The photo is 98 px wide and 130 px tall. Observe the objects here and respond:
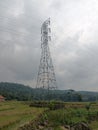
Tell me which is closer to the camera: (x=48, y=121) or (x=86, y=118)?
(x=48, y=121)

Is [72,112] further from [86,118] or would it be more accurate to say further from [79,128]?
[79,128]

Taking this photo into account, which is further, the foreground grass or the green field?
the green field

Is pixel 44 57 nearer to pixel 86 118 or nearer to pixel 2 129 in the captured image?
pixel 86 118

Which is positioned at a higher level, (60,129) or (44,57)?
(44,57)

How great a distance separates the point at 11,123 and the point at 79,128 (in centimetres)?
1743

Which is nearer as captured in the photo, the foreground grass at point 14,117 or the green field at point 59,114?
the foreground grass at point 14,117

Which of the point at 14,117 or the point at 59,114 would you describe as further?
the point at 59,114

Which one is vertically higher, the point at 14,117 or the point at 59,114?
the point at 59,114

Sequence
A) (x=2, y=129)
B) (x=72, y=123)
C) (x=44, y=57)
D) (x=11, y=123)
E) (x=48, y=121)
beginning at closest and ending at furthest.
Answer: (x=2, y=129) < (x=11, y=123) < (x=48, y=121) < (x=72, y=123) < (x=44, y=57)

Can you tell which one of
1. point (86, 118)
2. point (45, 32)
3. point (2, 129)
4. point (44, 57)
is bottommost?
point (2, 129)

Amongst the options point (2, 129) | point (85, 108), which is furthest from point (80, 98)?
point (2, 129)

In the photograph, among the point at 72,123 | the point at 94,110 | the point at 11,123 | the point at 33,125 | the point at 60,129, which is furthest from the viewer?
the point at 94,110

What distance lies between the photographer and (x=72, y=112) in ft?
199

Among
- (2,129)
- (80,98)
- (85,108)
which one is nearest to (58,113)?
(85,108)
